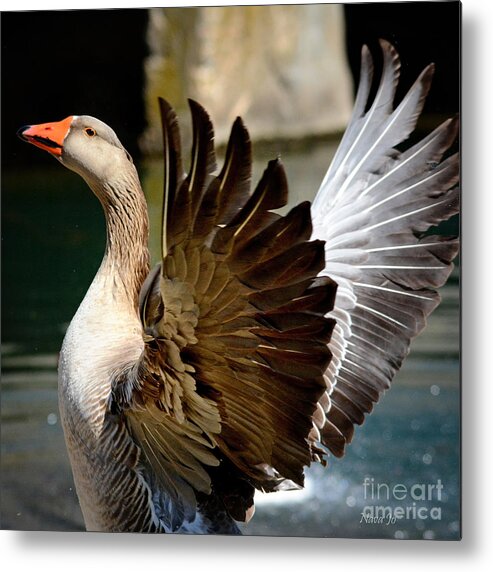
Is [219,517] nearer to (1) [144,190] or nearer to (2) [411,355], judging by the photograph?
(2) [411,355]

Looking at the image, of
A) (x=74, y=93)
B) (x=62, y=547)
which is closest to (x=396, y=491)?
(x=62, y=547)

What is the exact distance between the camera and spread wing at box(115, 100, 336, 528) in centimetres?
164

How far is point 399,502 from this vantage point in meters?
2.37

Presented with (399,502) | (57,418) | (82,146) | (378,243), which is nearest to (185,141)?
(82,146)

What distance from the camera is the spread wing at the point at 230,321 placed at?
5.37 feet

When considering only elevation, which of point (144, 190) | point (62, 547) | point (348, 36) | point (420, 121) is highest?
point (348, 36)

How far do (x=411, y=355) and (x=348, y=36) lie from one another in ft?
2.52

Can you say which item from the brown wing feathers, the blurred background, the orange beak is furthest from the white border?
the orange beak

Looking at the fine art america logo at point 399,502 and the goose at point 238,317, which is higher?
the goose at point 238,317

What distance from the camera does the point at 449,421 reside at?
232 cm

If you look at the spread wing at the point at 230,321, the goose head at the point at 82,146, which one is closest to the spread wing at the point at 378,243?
the spread wing at the point at 230,321

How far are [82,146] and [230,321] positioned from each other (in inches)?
30.3

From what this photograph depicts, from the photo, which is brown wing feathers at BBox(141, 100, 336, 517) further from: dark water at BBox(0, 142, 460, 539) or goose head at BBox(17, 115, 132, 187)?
goose head at BBox(17, 115, 132, 187)

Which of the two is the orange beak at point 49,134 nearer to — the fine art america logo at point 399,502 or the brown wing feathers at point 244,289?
the brown wing feathers at point 244,289
